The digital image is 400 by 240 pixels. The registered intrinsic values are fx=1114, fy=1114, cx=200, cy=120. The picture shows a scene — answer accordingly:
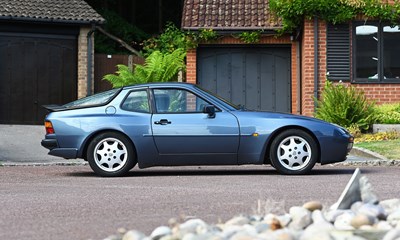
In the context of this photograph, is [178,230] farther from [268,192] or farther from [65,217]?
[268,192]

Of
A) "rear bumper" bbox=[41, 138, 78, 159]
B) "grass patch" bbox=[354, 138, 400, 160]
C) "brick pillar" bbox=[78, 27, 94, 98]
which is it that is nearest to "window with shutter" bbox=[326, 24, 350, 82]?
"grass patch" bbox=[354, 138, 400, 160]

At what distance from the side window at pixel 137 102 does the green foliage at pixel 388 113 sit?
9.46m

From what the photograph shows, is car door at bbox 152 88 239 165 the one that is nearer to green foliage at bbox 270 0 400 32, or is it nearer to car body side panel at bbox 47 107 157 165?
car body side panel at bbox 47 107 157 165

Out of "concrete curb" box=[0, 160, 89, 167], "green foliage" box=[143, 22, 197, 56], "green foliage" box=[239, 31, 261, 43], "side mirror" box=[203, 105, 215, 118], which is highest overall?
"green foliage" box=[143, 22, 197, 56]

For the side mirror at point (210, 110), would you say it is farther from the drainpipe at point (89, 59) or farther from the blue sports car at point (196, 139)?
the drainpipe at point (89, 59)

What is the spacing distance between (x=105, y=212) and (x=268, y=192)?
2.63 meters

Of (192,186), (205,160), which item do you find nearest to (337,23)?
(205,160)

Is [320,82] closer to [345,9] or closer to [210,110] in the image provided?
[345,9]

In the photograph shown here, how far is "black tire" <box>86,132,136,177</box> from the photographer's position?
15.2m

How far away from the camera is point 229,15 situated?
2845 centimetres

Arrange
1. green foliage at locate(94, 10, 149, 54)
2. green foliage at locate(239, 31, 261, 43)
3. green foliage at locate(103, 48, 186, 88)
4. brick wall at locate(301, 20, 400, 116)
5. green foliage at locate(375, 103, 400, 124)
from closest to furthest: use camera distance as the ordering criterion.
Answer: green foliage at locate(375, 103, 400, 124) → brick wall at locate(301, 20, 400, 116) → green foliage at locate(103, 48, 186, 88) → green foliage at locate(239, 31, 261, 43) → green foliage at locate(94, 10, 149, 54)

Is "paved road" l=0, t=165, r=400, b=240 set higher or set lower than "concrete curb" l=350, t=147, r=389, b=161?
lower

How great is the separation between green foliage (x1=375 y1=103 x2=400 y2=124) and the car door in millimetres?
9349

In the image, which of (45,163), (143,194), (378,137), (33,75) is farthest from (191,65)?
(143,194)
